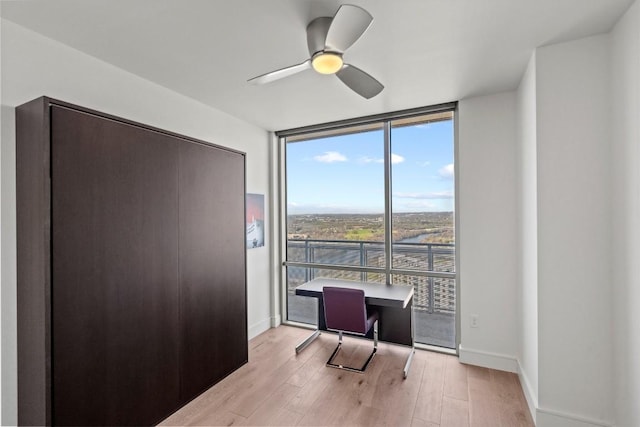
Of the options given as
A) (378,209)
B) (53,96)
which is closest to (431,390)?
(378,209)

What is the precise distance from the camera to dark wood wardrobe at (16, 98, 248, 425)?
155 cm

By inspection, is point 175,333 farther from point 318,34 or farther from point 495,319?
point 495,319

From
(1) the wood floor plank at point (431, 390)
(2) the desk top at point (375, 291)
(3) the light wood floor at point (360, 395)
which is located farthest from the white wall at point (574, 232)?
(2) the desk top at point (375, 291)

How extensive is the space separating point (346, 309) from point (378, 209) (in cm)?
129

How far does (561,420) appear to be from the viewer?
1.96 metres

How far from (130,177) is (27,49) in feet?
3.04

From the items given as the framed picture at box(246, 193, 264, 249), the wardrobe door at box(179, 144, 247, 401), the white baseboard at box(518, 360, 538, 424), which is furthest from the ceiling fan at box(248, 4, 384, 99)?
the white baseboard at box(518, 360, 538, 424)

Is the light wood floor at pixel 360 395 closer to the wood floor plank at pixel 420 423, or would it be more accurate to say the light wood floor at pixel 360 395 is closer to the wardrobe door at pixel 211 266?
the wood floor plank at pixel 420 423

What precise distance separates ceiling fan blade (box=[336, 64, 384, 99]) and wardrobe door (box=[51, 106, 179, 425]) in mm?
1313

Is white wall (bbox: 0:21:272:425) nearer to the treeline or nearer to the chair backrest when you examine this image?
the treeline

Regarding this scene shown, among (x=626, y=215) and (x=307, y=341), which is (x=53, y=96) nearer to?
(x=307, y=341)

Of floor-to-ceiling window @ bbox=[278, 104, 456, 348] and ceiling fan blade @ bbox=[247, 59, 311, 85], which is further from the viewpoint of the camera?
floor-to-ceiling window @ bbox=[278, 104, 456, 348]

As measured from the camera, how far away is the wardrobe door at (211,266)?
7.52 feet

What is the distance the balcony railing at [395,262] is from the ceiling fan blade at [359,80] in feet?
6.34
